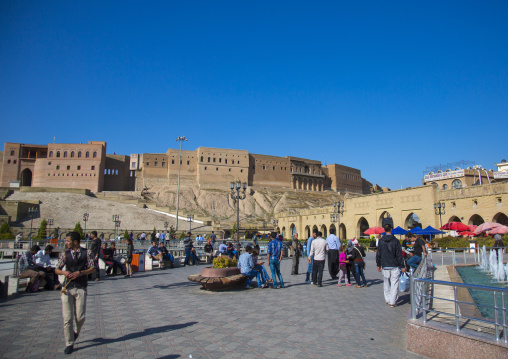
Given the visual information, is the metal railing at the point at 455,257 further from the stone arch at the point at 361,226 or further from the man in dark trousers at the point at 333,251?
the stone arch at the point at 361,226

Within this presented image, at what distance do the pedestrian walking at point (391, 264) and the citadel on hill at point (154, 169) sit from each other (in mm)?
65363

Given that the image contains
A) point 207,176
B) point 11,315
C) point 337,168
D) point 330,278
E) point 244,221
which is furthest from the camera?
point 337,168

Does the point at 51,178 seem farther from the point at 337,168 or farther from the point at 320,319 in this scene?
the point at 320,319

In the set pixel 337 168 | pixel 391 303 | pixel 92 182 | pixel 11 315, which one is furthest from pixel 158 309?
pixel 337 168

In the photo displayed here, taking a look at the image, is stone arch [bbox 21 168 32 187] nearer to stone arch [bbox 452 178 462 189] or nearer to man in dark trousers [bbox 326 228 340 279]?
man in dark trousers [bbox 326 228 340 279]

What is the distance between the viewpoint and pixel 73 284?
180 inches

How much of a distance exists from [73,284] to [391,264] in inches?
209

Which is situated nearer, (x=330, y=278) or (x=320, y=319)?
(x=320, y=319)

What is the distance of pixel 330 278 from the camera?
432 inches

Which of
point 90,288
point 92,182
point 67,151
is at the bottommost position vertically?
point 90,288

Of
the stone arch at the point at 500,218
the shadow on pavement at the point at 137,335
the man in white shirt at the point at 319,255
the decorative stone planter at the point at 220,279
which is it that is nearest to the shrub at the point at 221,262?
the decorative stone planter at the point at 220,279

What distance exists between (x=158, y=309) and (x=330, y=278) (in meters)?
6.00

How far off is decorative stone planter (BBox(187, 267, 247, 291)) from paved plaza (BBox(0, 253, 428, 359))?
0.25 metres

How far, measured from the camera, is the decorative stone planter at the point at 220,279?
8.42 meters
